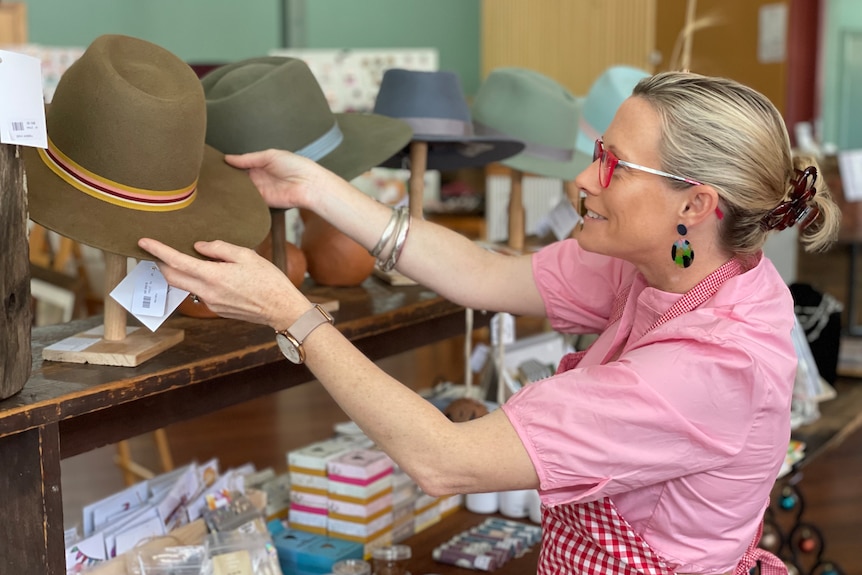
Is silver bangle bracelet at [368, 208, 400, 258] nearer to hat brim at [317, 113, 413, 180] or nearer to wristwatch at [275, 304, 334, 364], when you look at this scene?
hat brim at [317, 113, 413, 180]

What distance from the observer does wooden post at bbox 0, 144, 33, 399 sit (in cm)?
117

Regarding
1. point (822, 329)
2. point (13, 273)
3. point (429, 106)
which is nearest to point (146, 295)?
point (13, 273)

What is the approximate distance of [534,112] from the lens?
2.43 meters

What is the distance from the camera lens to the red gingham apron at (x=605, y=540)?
144cm

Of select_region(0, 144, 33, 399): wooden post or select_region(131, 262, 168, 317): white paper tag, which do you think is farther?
select_region(131, 262, 168, 317): white paper tag

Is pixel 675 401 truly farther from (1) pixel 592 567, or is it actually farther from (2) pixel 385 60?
(2) pixel 385 60

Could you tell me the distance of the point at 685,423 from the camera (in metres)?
1.30

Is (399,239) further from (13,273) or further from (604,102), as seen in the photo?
(604,102)

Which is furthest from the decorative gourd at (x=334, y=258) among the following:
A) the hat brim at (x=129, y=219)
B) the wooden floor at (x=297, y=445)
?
the wooden floor at (x=297, y=445)

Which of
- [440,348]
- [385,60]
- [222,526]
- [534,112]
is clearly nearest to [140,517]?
[222,526]

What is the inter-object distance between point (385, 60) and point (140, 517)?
550 centimetres

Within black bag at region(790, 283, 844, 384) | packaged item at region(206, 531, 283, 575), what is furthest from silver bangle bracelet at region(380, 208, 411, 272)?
black bag at region(790, 283, 844, 384)

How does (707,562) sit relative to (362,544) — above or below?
above

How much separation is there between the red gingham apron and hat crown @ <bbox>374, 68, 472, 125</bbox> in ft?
2.72
